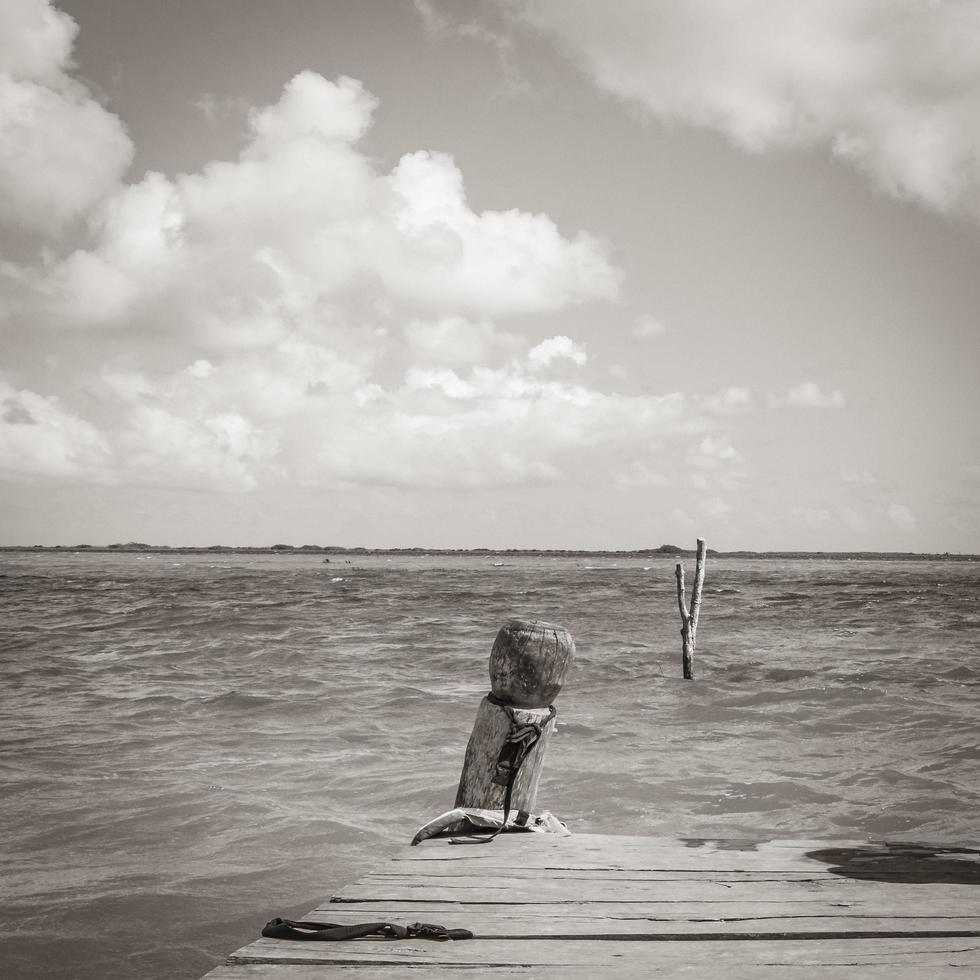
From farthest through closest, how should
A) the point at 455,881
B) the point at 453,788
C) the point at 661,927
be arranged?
the point at 453,788 < the point at 455,881 < the point at 661,927

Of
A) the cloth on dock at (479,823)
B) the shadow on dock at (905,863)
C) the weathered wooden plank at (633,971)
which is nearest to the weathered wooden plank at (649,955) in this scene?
the weathered wooden plank at (633,971)

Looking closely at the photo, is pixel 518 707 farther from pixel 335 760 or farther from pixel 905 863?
pixel 335 760

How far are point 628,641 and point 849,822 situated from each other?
570 inches

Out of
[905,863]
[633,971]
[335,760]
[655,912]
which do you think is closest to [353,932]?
[633,971]

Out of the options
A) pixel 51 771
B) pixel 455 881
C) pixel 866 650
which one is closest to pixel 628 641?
pixel 866 650

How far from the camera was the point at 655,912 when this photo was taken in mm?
2818

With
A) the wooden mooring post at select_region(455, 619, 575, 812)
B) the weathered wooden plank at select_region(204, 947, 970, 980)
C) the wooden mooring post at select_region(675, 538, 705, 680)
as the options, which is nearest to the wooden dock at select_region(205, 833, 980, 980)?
the weathered wooden plank at select_region(204, 947, 970, 980)

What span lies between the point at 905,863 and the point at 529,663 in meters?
1.81

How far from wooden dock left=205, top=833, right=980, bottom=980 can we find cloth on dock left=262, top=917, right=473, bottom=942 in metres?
0.02

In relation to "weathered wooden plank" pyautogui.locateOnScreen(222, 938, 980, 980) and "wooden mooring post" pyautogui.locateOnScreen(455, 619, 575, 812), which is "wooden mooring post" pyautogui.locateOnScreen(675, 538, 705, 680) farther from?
"weathered wooden plank" pyautogui.locateOnScreen(222, 938, 980, 980)

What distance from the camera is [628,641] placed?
69.7 feet

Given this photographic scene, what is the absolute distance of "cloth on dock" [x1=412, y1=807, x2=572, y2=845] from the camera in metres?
3.81

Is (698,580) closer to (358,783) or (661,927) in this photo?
(358,783)

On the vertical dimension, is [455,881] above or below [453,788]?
above
